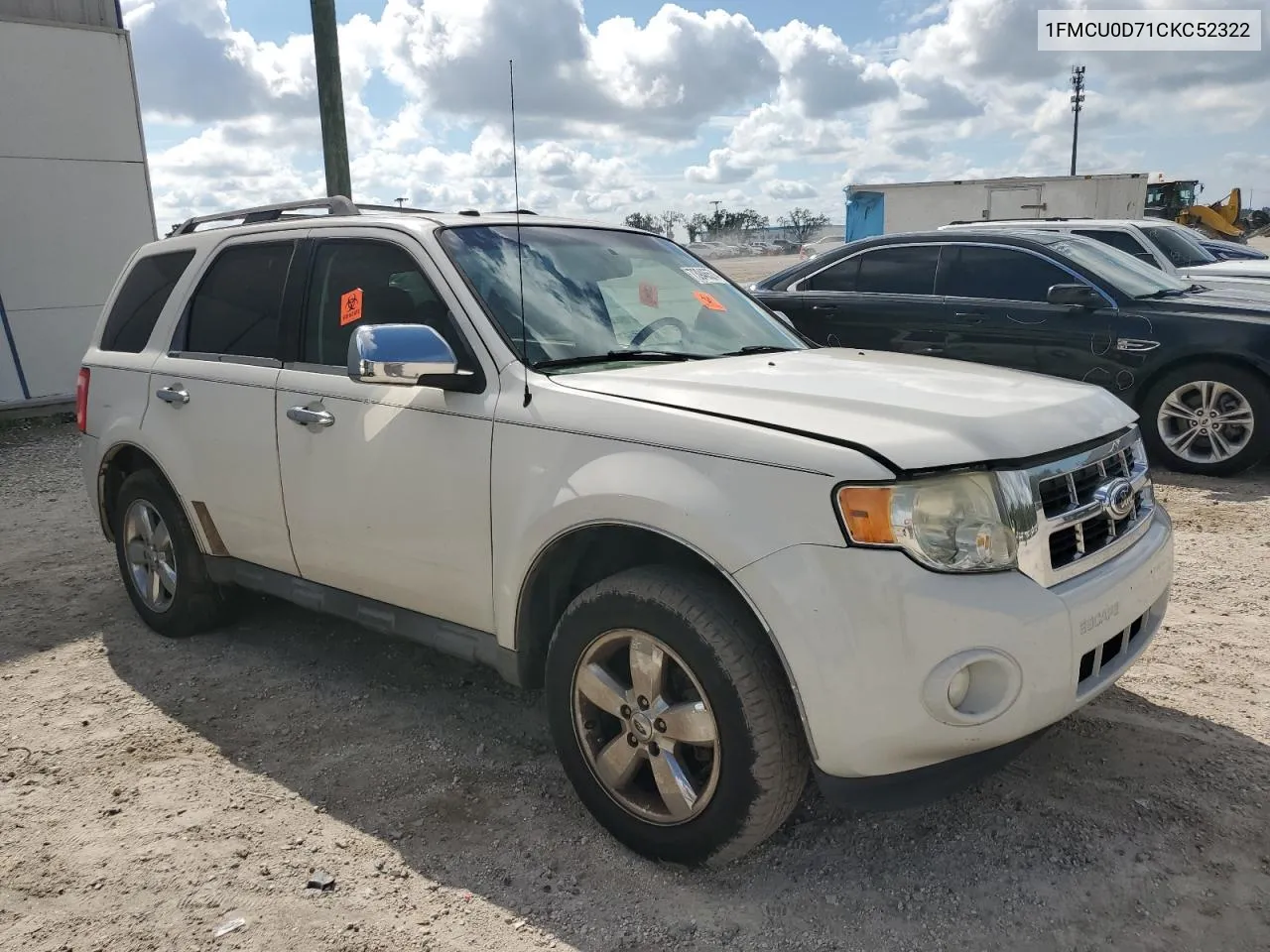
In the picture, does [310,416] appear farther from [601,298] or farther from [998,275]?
[998,275]

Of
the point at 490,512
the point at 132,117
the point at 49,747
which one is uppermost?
the point at 132,117

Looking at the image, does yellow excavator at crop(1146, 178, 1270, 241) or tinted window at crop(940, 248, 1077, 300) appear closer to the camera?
tinted window at crop(940, 248, 1077, 300)

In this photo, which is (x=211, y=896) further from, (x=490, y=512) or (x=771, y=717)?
(x=771, y=717)

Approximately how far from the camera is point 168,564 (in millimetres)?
4418

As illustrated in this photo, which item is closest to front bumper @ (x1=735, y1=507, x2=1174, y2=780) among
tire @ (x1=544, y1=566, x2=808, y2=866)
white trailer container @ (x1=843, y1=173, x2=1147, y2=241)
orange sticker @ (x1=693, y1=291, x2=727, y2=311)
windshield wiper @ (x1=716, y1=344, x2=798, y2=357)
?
tire @ (x1=544, y1=566, x2=808, y2=866)

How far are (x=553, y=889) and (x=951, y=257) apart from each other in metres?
6.48

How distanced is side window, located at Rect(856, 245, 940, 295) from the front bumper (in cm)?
591

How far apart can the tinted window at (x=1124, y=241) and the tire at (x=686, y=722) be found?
949 centimetres

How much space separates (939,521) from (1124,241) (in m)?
9.93

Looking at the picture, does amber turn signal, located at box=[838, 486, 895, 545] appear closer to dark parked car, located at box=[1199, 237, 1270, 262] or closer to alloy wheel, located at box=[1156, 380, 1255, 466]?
alloy wheel, located at box=[1156, 380, 1255, 466]

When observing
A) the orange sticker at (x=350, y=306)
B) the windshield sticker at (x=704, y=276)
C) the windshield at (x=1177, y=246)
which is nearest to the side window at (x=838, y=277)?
the windshield sticker at (x=704, y=276)

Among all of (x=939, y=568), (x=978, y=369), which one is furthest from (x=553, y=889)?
(x=978, y=369)

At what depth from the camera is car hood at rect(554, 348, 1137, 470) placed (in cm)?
235

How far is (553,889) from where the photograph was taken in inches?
104
